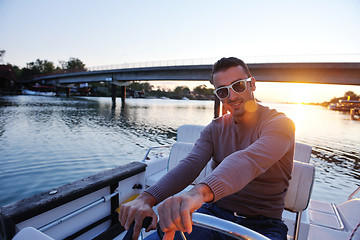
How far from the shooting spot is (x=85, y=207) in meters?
2.54

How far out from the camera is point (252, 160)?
123 cm

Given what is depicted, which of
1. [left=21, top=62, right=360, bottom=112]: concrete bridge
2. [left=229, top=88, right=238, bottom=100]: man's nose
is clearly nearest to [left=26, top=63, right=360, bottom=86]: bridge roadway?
[left=21, top=62, right=360, bottom=112]: concrete bridge

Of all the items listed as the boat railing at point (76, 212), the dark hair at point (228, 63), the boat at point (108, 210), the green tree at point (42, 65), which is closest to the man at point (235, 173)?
the dark hair at point (228, 63)

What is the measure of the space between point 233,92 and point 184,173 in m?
0.82

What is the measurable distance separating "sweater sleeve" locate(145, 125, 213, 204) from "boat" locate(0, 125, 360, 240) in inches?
29.7

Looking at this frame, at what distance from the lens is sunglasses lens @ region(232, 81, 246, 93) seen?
1814 mm

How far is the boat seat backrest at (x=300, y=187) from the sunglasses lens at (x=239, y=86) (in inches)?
46.7

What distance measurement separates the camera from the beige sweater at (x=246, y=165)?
3.79ft

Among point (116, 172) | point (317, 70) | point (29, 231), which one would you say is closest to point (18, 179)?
point (116, 172)

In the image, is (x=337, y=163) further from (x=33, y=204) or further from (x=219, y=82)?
(x=33, y=204)

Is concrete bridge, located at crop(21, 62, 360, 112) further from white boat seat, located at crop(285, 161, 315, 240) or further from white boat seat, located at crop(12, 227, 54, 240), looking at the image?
white boat seat, located at crop(12, 227, 54, 240)

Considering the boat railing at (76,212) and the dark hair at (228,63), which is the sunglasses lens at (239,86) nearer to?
the dark hair at (228,63)

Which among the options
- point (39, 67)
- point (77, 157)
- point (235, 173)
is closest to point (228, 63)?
point (235, 173)

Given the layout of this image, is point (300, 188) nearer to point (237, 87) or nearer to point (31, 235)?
point (237, 87)
